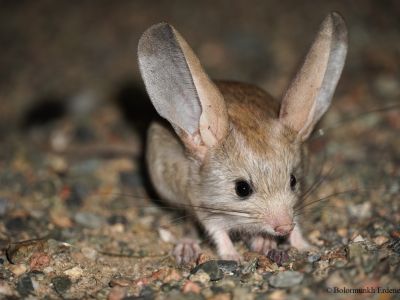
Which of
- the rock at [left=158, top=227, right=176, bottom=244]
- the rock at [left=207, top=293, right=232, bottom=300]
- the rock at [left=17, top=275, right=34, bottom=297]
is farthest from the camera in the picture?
the rock at [left=158, top=227, right=176, bottom=244]

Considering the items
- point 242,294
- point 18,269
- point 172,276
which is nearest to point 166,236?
point 172,276

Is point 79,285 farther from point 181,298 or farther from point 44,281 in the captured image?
point 181,298

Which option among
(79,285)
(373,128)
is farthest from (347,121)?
(79,285)

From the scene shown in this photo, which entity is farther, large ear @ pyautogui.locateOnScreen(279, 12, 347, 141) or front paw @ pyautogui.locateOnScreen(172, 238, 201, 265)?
front paw @ pyautogui.locateOnScreen(172, 238, 201, 265)

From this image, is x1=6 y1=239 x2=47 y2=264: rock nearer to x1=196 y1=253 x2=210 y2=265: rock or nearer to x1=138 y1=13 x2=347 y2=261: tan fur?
x1=138 y1=13 x2=347 y2=261: tan fur

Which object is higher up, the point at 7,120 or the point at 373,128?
the point at 373,128

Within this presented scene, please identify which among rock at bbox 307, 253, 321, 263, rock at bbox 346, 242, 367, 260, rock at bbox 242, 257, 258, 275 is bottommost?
rock at bbox 242, 257, 258, 275

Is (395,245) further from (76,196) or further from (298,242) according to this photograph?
(76,196)

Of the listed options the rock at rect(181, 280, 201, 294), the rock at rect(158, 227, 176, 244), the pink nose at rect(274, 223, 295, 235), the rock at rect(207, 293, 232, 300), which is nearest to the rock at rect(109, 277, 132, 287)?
the rock at rect(181, 280, 201, 294)

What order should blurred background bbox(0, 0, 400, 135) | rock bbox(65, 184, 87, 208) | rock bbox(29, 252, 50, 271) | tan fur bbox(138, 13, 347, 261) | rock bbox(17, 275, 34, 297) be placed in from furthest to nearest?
blurred background bbox(0, 0, 400, 135), rock bbox(65, 184, 87, 208), rock bbox(29, 252, 50, 271), tan fur bbox(138, 13, 347, 261), rock bbox(17, 275, 34, 297)
